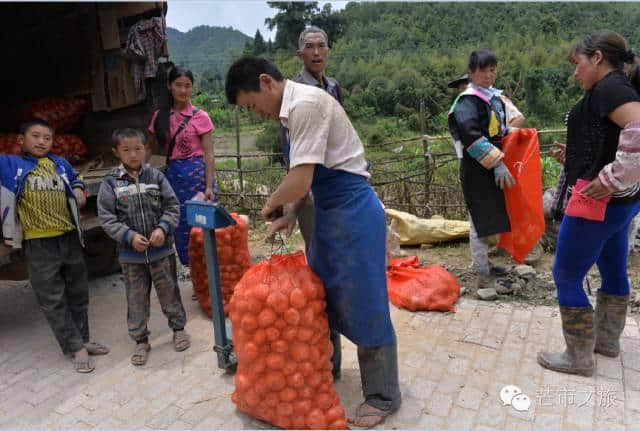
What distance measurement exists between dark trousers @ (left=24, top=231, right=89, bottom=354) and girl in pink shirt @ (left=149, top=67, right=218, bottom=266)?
0.88 meters

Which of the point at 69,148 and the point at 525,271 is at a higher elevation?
the point at 69,148

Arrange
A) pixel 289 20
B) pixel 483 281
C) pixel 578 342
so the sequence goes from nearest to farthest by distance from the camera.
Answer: pixel 578 342
pixel 483 281
pixel 289 20

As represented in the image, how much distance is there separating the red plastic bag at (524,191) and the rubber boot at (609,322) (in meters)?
1.00

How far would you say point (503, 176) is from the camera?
3.83 meters

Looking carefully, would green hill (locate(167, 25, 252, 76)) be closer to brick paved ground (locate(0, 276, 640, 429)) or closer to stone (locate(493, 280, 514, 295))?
stone (locate(493, 280, 514, 295))

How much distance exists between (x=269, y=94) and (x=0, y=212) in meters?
2.00

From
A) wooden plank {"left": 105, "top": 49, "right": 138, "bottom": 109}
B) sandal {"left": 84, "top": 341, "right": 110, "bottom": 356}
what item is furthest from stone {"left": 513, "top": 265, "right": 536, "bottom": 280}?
wooden plank {"left": 105, "top": 49, "right": 138, "bottom": 109}

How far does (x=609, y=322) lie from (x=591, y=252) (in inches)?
25.2

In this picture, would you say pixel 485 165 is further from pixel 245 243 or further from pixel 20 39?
pixel 20 39

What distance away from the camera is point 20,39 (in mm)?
4949

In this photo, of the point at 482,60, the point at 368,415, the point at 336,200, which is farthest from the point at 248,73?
the point at 482,60

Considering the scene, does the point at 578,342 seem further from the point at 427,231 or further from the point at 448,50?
the point at 448,50

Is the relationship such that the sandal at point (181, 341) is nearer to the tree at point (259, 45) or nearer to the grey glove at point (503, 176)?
the grey glove at point (503, 176)

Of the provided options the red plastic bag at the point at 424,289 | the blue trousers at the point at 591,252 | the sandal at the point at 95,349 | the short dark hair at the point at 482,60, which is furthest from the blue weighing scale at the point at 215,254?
the short dark hair at the point at 482,60
